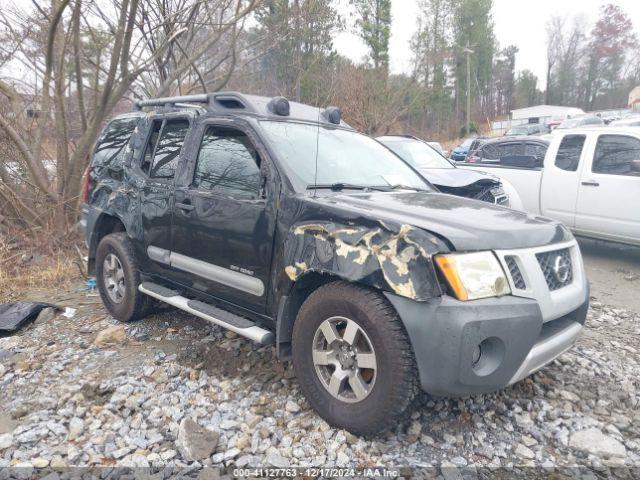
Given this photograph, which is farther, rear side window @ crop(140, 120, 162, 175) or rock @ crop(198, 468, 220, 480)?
rear side window @ crop(140, 120, 162, 175)

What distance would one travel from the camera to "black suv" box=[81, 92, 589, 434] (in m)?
2.43

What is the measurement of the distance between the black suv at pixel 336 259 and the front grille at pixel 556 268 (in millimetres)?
12

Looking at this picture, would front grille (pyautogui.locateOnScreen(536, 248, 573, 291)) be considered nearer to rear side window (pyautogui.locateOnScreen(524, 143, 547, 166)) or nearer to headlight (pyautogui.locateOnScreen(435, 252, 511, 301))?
headlight (pyautogui.locateOnScreen(435, 252, 511, 301))

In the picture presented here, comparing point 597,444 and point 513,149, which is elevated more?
point 513,149

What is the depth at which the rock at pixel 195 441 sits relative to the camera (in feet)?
8.74

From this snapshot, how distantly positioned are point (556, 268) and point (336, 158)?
1.69 meters

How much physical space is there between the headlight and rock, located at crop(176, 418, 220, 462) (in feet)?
5.24

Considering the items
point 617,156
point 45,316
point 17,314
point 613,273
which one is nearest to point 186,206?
point 45,316

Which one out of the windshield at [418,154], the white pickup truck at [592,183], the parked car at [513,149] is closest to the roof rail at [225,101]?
the windshield at [418,154]

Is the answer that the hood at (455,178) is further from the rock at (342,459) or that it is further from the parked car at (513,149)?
the rock at (342,459)

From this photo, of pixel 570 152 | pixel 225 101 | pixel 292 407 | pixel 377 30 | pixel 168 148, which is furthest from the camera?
pixel 377 30

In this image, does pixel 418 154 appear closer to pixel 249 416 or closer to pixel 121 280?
pixel 121 280

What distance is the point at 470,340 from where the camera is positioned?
2.35 metres

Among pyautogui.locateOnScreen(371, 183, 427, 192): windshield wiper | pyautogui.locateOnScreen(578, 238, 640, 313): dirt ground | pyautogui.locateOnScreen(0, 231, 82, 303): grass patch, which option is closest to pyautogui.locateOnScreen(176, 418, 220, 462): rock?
pyautogui.locateOnScreen(371, 183, 427, 192): windshield wiper
